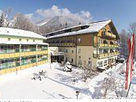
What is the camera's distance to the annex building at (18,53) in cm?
1895

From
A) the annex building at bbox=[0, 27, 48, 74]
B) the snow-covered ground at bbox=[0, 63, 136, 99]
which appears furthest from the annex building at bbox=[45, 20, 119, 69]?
the annex building at bbox=[0, 27, 48, 74]

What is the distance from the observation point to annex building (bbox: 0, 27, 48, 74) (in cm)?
1895

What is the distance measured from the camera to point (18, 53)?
69.6 ft

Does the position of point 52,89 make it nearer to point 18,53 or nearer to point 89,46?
point 18,53

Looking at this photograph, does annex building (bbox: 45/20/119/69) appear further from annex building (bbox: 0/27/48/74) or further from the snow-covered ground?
annex building (bbox: 0/27/48/74)

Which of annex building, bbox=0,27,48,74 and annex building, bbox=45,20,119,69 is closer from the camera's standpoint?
annex building, bbox=0,27,48,74

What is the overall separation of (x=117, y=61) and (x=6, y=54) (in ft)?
102

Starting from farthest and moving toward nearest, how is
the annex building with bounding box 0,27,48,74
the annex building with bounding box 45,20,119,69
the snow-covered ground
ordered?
the annex building with bounding box 45,20,119,69 < the annex building with bounding box 0,27,48,74 < the snow-covered ground

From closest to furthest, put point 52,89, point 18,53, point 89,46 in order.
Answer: point 52,89, point 18,53, point 89,46

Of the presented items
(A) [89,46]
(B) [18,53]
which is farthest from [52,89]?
(A) [89,46]

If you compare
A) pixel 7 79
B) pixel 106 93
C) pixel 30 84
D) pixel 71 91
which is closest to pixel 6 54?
pixel 7 79

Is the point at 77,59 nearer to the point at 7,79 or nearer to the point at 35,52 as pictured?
the point at 35,52

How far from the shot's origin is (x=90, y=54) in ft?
87.8

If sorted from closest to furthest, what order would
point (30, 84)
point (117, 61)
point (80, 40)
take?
point (30, 84), point (80, 40), point (117, 61)
